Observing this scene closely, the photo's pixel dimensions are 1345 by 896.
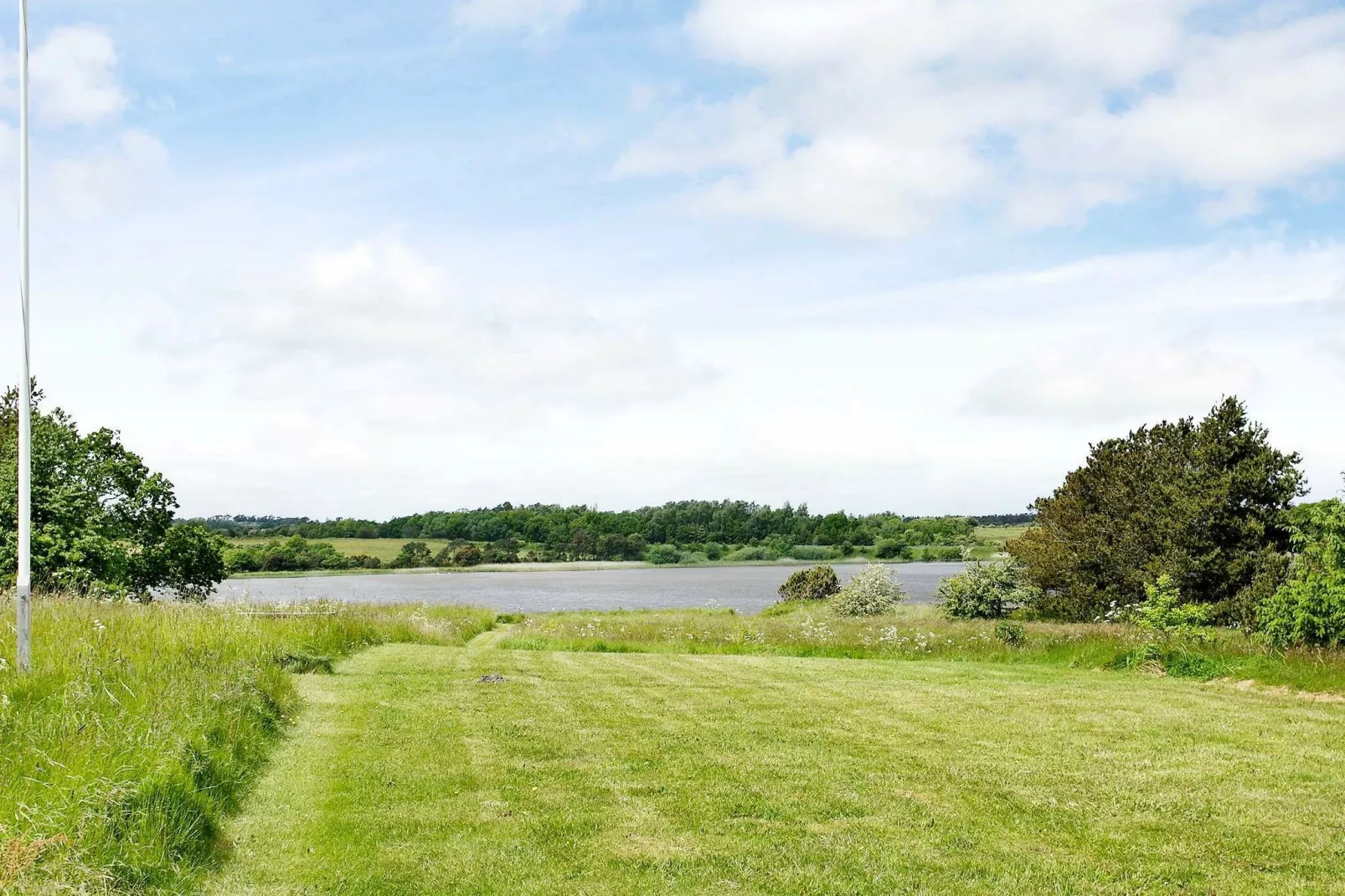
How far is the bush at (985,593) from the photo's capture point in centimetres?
4038

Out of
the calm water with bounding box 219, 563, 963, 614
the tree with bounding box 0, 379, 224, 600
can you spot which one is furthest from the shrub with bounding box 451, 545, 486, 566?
the tree with bounding box 0, 379, 224, 600

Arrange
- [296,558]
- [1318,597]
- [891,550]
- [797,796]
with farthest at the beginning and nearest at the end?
1. [891,550]
2. [296,558]
3. [1318,597]
4. [797,796]

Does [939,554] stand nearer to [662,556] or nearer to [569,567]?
[662,556]

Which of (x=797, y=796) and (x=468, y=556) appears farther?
(x=468, y=556)

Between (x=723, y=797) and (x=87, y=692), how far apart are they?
5703 millimetres

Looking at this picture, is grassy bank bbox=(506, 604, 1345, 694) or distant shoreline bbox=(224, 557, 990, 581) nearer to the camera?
grassy bank bbox=(506, 604, 1345, 694)

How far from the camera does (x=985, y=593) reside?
1594 inches

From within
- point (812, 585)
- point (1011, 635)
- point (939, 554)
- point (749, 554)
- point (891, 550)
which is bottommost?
point (939, 554)

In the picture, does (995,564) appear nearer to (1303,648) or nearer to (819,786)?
(1303,648)

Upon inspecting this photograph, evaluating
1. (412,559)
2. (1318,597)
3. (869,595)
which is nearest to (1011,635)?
(1318,597)

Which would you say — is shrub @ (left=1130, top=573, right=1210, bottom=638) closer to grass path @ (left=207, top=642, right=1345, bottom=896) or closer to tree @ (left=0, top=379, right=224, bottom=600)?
grass path @ (left=207, top=642, right=1345, bottom=896)

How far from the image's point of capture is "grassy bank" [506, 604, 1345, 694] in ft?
54.2

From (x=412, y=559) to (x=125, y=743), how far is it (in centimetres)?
11408

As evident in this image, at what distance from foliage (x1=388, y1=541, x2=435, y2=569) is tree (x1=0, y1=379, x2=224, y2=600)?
75.6 m
